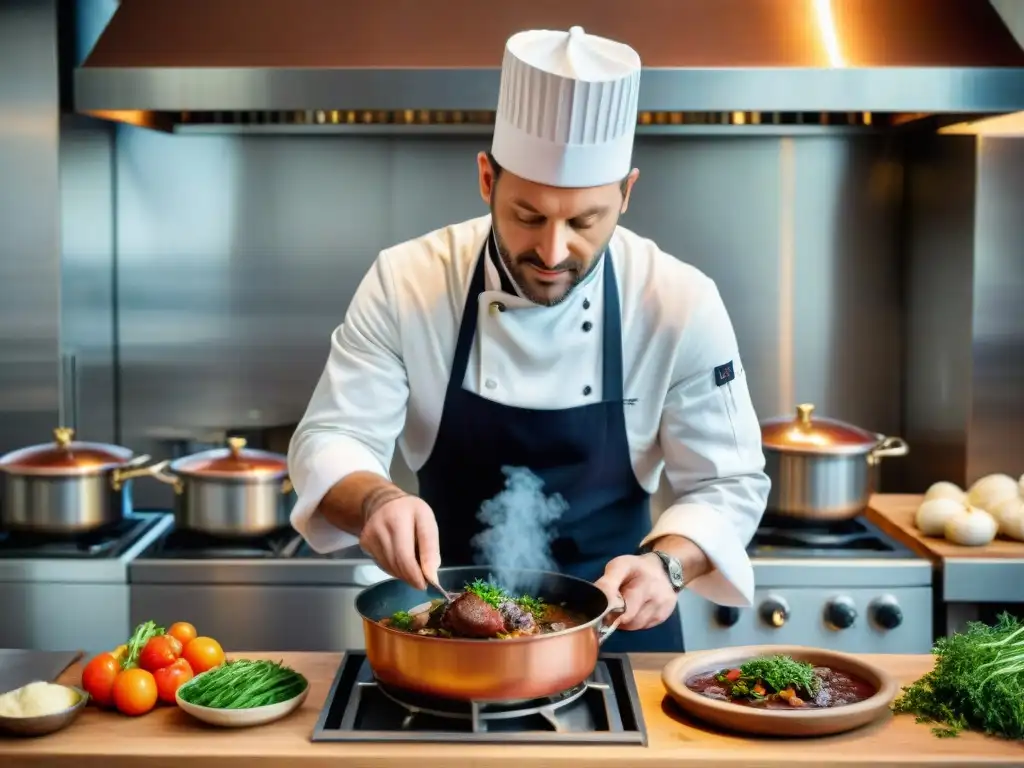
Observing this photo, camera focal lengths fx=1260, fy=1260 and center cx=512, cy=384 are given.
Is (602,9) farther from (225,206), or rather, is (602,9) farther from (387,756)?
(387,756)

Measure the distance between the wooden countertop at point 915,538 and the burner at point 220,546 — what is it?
159 centimetres

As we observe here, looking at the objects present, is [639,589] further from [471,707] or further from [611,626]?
[471,707]

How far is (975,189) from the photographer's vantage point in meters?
3.46

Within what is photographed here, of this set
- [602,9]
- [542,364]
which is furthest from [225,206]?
[542,364]

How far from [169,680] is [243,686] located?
0.40 ft

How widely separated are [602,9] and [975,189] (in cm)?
115

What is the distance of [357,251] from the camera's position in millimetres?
3822

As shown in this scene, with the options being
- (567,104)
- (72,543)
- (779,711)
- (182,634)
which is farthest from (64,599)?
(779,711)

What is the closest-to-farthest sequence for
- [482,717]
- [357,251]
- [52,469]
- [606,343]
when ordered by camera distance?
[482,717]
[606,343]
[52,469]
[357,251]

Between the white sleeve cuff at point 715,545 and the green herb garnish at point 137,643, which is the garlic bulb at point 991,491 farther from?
the green herb garnish at point 137,643

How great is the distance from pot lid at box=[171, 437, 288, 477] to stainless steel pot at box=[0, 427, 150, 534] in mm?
129

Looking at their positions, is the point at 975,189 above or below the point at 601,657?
above

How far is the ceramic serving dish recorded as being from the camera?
5.83ft

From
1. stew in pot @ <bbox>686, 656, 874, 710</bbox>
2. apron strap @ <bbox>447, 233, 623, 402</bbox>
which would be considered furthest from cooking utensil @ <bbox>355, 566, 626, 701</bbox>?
apron strap @ <bbox>447, 233, 623, 402</bbox>
